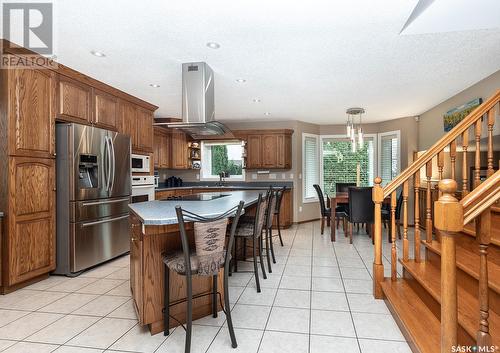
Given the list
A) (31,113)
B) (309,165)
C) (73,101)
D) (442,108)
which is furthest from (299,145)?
(31,113)

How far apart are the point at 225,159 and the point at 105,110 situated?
3485mm

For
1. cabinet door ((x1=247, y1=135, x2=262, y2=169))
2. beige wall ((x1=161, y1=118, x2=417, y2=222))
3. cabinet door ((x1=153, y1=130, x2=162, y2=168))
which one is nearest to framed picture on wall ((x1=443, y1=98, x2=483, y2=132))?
beige wall ((x1=161, y1=118, x2=417, y2=222))

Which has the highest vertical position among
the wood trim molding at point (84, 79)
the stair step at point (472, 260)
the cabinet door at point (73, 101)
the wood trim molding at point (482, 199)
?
the wood trim molding at point (84, 79)

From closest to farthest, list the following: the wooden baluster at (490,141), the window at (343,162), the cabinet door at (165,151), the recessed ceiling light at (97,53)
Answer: the wooden baluster at (490,141), the recessed ceiling light at (97,53), the cabinet door at (165,151), the window at (343,162)

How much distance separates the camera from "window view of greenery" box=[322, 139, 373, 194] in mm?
6926

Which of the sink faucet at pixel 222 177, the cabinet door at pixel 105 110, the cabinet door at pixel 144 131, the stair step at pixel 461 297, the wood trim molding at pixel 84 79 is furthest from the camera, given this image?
the sink faucet at pixel 222 177

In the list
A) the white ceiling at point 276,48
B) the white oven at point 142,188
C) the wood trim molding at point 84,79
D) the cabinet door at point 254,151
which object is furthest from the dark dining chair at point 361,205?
the wood trim molding at point 84,79

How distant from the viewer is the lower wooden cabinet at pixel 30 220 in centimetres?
271

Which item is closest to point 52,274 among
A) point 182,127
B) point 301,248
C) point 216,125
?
point 182,127

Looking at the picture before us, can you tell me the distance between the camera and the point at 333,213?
5.05 m

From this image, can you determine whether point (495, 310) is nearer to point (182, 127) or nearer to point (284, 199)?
point (182, 127)

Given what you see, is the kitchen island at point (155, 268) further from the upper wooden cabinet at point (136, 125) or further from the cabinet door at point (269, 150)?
the cabinet door at point (269, 150)

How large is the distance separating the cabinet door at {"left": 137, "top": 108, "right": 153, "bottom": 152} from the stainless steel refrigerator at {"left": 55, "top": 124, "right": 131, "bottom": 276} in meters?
0.73

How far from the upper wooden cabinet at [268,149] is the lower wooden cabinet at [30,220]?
3991mm
